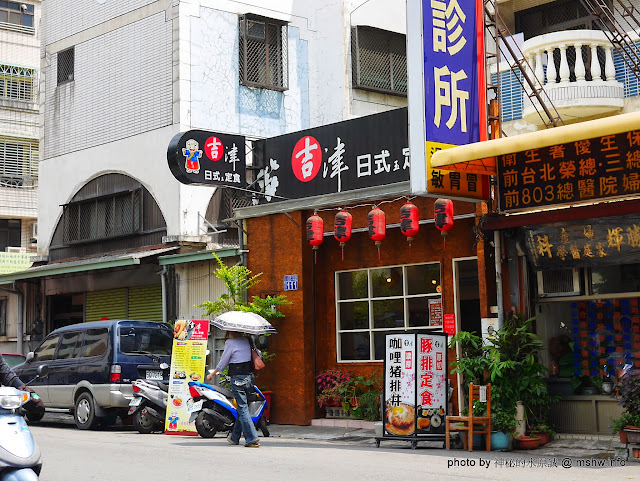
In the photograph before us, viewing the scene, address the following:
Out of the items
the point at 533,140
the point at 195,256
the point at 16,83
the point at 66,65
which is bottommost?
the point at 195,256

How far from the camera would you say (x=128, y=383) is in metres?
16.0

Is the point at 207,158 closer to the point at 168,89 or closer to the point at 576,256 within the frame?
the point at 168,89

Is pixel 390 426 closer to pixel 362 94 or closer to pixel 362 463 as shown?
pixel 362 463

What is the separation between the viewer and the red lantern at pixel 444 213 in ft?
45.7

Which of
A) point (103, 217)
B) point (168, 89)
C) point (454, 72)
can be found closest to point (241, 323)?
point (454, 72)

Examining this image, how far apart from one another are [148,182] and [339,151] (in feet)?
22.1

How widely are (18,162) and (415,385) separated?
82.1ft

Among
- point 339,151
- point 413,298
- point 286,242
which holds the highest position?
point 339,151

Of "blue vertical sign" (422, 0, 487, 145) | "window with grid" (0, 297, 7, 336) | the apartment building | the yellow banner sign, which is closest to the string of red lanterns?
the yellow banner sign

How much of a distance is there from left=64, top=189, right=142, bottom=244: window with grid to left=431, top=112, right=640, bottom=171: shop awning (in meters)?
11.6

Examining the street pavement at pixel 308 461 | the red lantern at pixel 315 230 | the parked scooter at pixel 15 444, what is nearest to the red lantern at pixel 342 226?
the red lantern at pixel 315 230

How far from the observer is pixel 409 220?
47.5 ft

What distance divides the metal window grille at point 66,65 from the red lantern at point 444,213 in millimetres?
14214

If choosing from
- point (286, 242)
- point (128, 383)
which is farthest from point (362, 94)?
point (128, 383)
